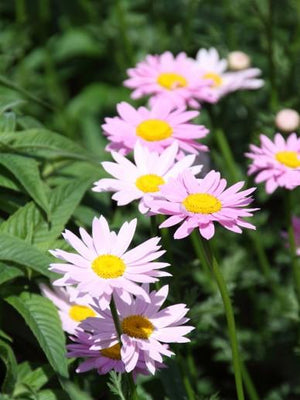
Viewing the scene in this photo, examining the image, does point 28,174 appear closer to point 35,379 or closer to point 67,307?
point 67,307

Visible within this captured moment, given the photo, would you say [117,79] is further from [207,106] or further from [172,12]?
[207,106]

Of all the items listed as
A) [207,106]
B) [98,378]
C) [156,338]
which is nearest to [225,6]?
[207,106]

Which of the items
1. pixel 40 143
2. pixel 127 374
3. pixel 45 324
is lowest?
pixel 127 374

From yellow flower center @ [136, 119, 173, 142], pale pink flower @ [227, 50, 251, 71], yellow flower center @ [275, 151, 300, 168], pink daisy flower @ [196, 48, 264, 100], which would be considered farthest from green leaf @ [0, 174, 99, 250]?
pale pink flower @ [227, 50, 251, 71]

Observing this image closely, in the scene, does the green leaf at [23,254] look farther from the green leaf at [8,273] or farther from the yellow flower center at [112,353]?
the yellow flower center at [112,353]

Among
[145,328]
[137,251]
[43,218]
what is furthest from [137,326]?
[43,218]

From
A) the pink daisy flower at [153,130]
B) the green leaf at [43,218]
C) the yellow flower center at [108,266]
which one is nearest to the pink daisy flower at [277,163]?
the pink daisy flower at [153,130]
